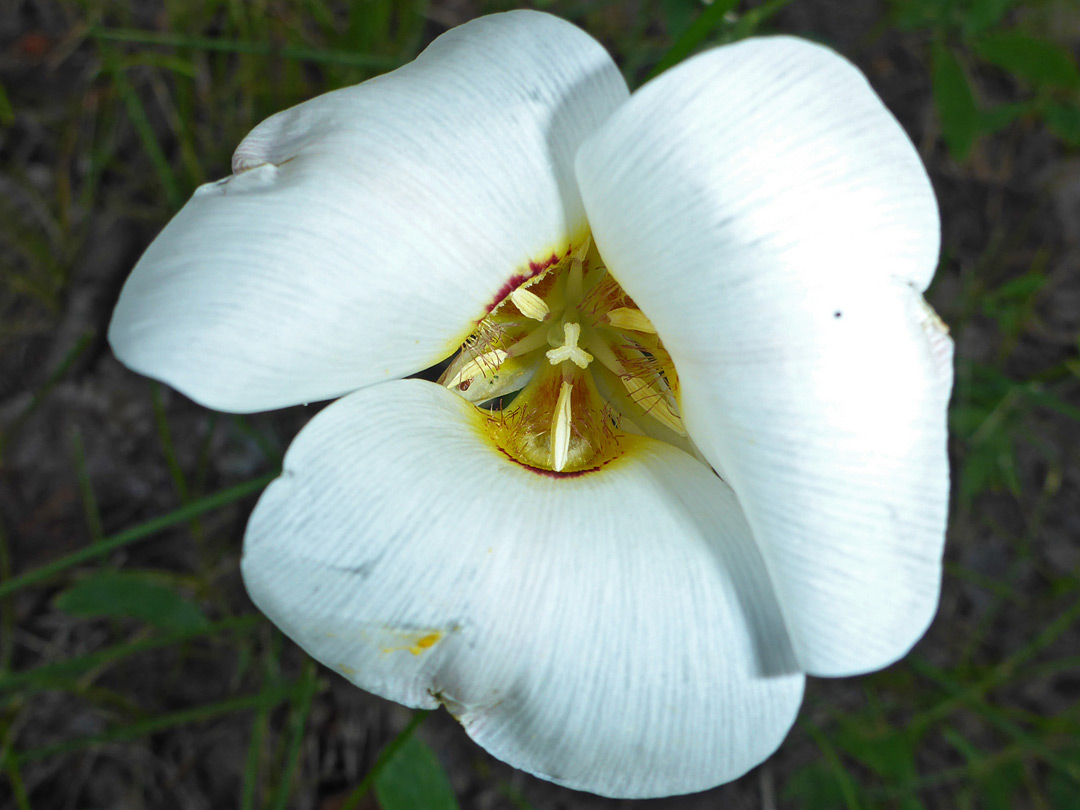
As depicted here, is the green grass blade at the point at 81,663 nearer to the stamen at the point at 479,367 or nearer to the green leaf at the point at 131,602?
the green leaf at the point at 131,602

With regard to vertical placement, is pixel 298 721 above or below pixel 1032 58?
below

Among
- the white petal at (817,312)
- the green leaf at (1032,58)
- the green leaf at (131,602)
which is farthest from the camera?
the green leaf at (1032,58)

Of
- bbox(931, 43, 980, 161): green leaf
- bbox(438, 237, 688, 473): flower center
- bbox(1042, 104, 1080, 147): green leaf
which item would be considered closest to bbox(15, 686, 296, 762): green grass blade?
bbox(438, 237, 688, 473): flower center

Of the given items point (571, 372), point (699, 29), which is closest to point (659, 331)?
point (571, 372)

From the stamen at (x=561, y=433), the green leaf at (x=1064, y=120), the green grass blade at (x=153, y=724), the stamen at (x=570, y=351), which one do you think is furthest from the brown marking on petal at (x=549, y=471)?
the green leaf at (x=1064, y=120)

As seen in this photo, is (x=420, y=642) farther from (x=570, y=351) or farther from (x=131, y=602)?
(x=131, y=602)

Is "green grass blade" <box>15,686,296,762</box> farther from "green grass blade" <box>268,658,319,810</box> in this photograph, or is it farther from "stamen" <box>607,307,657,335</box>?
"stamen" <box>607,307,657,335</box>

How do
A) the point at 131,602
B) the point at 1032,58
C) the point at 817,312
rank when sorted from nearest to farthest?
the point at 817,312 < the point at 131,602 < the point at 1032,58
